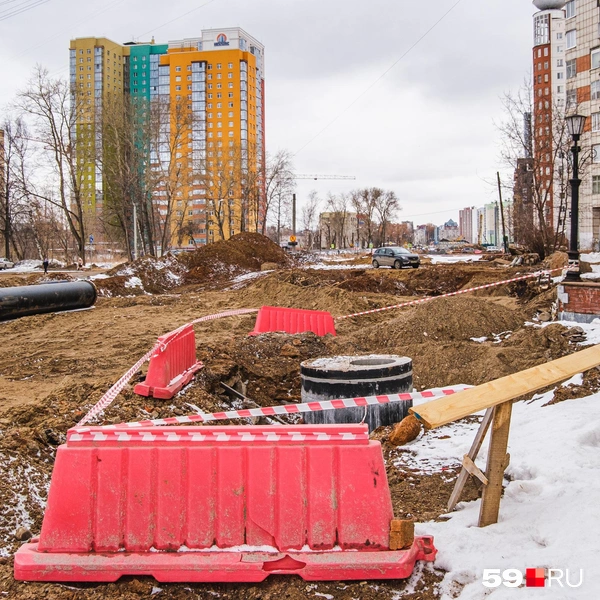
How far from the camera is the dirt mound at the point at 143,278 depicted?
1098 inches

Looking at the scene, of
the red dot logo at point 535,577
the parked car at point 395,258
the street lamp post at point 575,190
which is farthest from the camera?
the parked car at point 395,258

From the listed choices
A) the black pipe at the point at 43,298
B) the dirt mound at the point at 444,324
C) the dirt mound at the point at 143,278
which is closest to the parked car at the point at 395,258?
the dirt mound at the point at 143,278

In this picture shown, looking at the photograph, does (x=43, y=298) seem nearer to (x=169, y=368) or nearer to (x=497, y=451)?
(x=169, y=368)

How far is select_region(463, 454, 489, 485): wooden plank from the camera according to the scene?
161 inches

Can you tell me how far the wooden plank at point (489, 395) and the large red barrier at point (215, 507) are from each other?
0.42 meters

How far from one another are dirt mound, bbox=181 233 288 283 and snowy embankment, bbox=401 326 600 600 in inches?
1146

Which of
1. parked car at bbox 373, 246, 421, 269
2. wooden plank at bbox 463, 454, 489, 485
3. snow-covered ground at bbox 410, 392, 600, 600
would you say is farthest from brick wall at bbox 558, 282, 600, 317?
parked car at bbox 373, 246, 421, 269

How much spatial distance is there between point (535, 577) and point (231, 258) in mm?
34924

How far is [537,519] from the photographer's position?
13.4 feet

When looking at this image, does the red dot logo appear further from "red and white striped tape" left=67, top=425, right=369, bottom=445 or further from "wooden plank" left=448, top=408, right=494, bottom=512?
"red and white striped tape" left=67, top=425, right=369, bottom=445

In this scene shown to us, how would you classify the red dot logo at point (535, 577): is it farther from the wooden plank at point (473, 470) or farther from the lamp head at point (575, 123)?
the lamp head at point (575, 123)

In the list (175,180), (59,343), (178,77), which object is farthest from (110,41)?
(59,343)

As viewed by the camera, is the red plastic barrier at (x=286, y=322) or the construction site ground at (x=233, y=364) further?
the red plastic barrier at (x=286, y=322)

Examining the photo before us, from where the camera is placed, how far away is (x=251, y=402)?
28.9 feet
